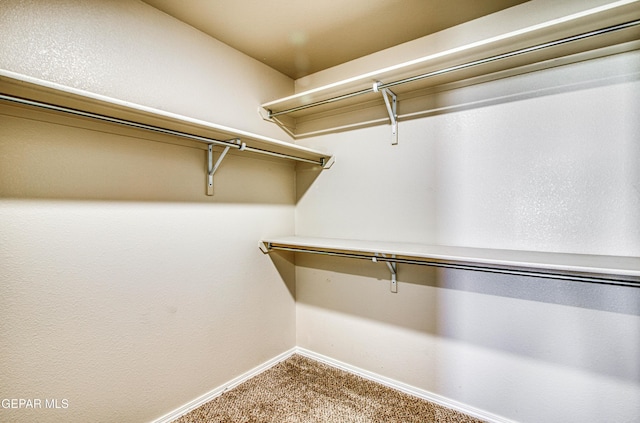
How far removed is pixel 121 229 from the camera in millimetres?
1337

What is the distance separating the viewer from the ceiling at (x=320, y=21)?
55.7 inches

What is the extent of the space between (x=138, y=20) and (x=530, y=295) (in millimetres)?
2257

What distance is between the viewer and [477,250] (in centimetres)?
145

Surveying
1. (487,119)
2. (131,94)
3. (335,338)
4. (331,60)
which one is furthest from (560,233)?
(131,94)

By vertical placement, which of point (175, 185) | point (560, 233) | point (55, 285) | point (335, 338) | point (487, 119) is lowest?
point (335, 338)

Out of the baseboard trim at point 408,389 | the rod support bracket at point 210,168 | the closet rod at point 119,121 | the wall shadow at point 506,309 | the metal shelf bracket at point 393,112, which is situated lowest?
the baseboard trim at point 408,389

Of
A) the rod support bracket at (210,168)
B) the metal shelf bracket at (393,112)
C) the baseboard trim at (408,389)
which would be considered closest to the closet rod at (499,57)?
the metal shelf bracket at (393,112)

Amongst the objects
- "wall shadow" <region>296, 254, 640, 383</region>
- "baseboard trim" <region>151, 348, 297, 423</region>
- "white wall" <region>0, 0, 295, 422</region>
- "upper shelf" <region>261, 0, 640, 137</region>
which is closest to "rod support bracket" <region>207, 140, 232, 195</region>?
"white wall" <region>0, 0, 295, 422</region>

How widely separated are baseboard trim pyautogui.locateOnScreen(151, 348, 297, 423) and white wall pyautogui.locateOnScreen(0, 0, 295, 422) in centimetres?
3

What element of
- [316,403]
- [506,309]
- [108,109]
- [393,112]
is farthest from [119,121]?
[506,309]

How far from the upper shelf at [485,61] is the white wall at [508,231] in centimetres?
7

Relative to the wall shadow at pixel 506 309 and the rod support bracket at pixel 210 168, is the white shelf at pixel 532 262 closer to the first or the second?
the wall shadow at pixel 506 309

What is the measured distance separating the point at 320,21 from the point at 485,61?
83 cm

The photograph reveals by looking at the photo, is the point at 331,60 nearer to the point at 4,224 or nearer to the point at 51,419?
the point at 4,224
